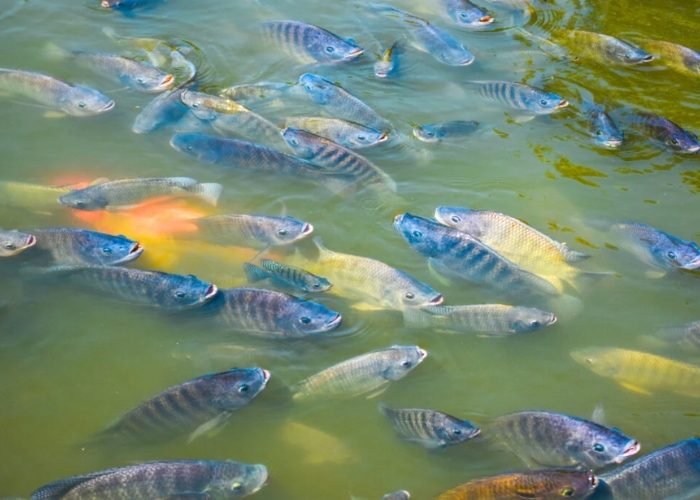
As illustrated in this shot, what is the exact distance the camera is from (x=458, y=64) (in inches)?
290

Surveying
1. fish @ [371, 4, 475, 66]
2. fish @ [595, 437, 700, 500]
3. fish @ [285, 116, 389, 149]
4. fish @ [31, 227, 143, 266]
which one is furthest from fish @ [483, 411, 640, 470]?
fish @ [371, 4, 475, 66]

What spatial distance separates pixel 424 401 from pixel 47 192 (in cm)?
317

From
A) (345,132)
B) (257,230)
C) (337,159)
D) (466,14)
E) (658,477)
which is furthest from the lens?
(466,14)

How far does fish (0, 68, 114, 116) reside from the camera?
634 centimetres

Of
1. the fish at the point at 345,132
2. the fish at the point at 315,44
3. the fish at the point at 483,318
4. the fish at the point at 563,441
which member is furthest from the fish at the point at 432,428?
the fish at the point at 315,44

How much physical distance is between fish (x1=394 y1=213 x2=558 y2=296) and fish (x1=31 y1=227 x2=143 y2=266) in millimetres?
1970

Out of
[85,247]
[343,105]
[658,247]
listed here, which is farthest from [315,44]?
[658,247]

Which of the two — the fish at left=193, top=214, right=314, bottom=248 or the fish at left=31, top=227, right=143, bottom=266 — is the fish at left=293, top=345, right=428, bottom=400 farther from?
the fish at left=31, top=227, right=143, bottom=266

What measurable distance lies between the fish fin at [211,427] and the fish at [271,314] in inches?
24.5

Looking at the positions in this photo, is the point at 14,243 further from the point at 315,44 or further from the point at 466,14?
the point at 466,14

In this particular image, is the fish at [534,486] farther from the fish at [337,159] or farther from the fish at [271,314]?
the fish at [337,159]

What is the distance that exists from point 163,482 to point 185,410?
17.9 inches

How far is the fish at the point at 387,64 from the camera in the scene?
7266 mm

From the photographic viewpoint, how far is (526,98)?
22.4 ft
